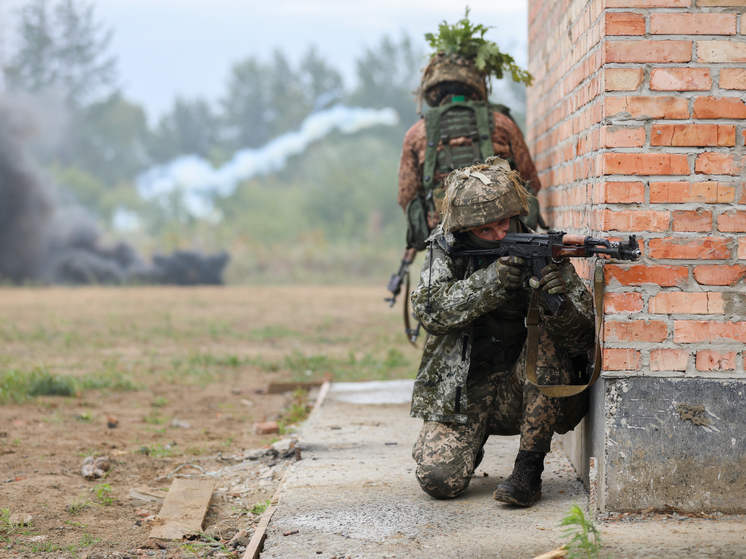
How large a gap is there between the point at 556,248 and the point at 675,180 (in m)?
0.52

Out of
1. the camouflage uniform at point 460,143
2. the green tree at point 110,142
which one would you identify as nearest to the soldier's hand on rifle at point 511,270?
the camouflage uniform at point 460,143

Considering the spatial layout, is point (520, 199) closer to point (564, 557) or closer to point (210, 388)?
point (564, 557)

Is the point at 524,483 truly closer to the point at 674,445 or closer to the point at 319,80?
the point at 674,445

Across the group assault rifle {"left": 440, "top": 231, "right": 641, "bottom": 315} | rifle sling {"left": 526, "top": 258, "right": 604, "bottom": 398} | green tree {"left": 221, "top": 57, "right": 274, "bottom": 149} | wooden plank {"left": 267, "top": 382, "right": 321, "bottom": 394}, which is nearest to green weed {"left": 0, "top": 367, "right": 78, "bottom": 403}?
wooden plank {"left": 267, "top": 382, "right": 321, "bottom": 394}

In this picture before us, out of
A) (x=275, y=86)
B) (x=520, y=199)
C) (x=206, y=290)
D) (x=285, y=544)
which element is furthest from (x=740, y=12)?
(x=275, y=86)

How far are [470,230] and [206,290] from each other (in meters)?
14.7

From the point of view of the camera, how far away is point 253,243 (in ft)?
78.0

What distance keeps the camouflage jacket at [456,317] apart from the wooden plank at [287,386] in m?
3.21

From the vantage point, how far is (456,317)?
2.94m

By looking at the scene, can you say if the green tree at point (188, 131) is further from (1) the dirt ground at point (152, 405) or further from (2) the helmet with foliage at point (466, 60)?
(2) the helmet with foliage at point (466, 60)

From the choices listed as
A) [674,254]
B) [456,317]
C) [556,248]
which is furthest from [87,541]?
[674,254]

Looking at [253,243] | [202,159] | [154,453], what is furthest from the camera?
[202,159]

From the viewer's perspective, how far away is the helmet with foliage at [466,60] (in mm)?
4551

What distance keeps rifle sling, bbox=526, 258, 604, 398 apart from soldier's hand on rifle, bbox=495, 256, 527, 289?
Result: 0.15 metres
